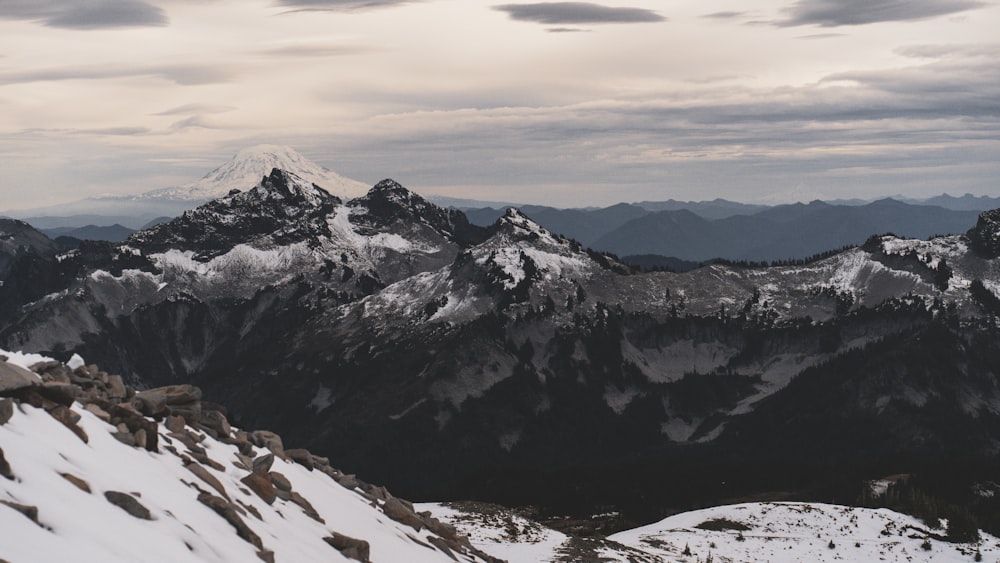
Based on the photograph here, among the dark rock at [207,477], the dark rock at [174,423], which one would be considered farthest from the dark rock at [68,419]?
the dark rock at [174,423]

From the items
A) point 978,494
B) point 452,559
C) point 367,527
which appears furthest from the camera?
point 978,494

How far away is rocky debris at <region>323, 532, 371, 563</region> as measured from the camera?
3875cm

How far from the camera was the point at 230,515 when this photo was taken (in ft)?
110

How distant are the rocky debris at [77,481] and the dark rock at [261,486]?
1075 centimetres

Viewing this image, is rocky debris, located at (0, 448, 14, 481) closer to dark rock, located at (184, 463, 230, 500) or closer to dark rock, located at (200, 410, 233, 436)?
dark rock, located at (184, 463, 230, 500)

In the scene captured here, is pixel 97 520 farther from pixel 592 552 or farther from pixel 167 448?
pixel 592 552

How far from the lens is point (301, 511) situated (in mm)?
41281

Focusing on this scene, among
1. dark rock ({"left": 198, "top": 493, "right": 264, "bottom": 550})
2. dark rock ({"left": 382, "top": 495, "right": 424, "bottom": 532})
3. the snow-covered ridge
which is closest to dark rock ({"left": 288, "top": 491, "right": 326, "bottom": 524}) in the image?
the snow-covered ridge

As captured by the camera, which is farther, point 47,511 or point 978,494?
point 978,494

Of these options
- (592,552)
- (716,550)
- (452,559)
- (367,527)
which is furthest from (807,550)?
(367,527)

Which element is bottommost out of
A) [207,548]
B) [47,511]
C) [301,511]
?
[301,511]

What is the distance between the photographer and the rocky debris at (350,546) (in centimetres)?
3875

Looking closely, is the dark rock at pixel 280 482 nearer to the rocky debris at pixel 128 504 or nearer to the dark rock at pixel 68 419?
the dark rock at pixel 68 419

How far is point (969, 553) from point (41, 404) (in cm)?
6901
